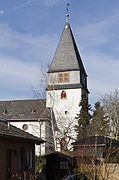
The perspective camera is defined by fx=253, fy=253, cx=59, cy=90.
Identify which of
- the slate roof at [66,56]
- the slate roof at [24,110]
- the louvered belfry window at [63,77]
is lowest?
the slate roof at [24,110]

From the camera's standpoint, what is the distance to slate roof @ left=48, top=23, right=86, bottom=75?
125ft

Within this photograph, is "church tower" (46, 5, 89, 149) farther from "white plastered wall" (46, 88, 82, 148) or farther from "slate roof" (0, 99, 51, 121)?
"slate roof" (0, 99, 51, 121)

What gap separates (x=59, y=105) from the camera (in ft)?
124

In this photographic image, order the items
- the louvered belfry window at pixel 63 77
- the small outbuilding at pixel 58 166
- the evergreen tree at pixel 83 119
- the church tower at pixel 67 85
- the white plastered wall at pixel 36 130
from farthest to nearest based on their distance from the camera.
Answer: the louvered belfry window at pixel 63 77
the church tower at pixel 67 85
the white plastered wall at pixel 36 130
the evergreen tree at pixel 83 119
the small outbuilding at pixel 58 166

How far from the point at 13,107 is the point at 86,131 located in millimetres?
13799

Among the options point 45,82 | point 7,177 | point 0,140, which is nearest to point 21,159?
point 7,177

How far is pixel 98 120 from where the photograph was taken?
105 feet

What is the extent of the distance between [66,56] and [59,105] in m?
Answer: 7.70

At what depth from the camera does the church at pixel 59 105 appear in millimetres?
35594

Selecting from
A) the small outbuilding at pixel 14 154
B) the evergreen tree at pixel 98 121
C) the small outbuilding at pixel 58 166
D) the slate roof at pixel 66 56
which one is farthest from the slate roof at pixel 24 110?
the small outbuilding at pixel 14 154

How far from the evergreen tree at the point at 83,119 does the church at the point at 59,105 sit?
1116 mm

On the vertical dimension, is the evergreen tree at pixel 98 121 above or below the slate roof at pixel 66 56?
below

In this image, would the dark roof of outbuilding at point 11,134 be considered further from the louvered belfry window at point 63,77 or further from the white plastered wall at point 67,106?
the louvered belfry window at point 63,77

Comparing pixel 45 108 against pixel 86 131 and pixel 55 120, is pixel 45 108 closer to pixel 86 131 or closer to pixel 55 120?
pixel 55 120
